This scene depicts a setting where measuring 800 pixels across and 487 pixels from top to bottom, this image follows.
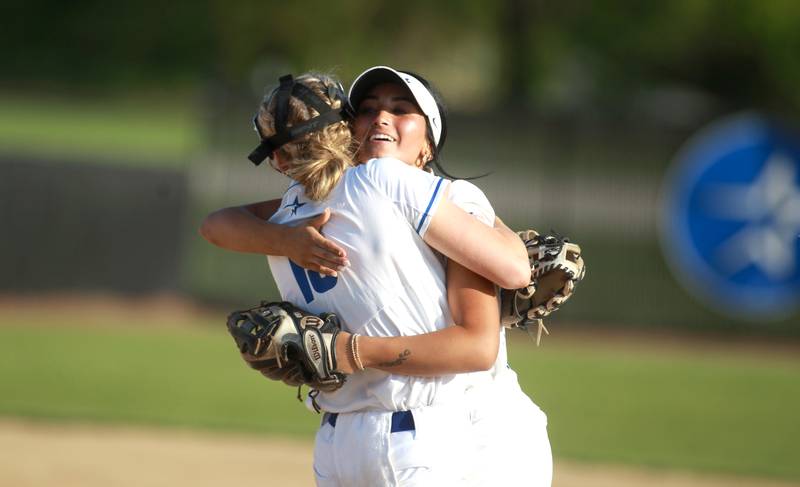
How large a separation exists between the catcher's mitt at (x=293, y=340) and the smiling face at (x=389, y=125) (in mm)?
506

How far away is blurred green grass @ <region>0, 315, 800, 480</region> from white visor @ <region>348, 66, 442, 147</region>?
5.81 m

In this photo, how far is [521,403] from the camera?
11.1 feet

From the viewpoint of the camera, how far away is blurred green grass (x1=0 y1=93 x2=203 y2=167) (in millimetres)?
35375

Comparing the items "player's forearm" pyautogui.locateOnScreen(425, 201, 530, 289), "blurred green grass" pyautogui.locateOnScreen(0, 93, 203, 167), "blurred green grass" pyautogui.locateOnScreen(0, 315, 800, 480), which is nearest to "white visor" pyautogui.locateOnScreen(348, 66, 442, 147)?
"player's forearm" pyautogui.locateOnScreen(425, 201, 530, 289)

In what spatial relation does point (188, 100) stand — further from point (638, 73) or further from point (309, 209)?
point (309, 209)

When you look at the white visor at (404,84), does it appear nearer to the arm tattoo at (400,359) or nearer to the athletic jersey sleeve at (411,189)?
the athletic jersey sleeve at (411,189)

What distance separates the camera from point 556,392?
37.1 feet

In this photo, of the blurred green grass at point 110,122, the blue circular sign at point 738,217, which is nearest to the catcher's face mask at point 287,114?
the blue circular sign at point 738,217

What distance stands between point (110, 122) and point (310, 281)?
37688 millimetres

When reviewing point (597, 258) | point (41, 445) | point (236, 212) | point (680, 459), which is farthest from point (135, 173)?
point (236, 212)

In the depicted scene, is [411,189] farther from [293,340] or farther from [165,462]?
[165,462]

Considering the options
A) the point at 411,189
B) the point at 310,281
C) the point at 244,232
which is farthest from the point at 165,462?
the point at 411,189

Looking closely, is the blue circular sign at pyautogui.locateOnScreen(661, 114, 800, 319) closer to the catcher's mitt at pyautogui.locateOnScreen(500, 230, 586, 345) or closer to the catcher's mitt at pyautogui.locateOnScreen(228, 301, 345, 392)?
the catcher's mitt at pyautogui.locateOnScreen(500, 230, 586, 345)

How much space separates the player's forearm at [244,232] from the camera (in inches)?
131
